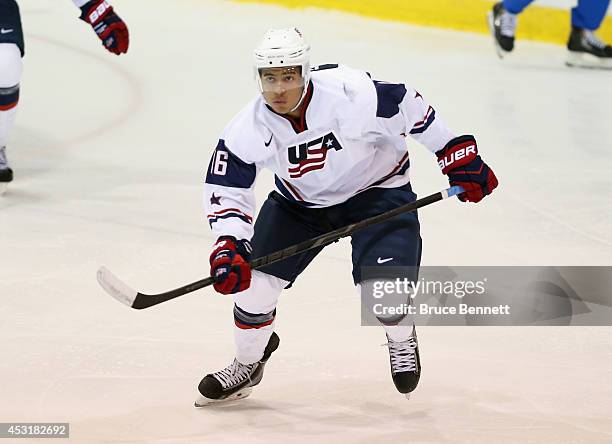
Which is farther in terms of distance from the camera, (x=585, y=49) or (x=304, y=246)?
(x=585, y=49)

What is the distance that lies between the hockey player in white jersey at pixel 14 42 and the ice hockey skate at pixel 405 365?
2.11 metres

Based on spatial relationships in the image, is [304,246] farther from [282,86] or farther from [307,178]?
[282,86]

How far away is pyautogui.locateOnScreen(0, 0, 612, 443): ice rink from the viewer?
9.54ft

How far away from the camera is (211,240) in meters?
4.18

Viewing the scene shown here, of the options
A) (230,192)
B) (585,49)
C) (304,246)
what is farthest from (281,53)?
(585,49)

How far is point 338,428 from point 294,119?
0.71 meters

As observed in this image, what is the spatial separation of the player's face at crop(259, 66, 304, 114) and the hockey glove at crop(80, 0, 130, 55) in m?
2.04

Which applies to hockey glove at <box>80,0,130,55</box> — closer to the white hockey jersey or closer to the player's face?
the white hockey jersey

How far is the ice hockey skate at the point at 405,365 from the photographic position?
Answer: 2.89 metres

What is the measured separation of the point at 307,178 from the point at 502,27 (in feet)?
13.4

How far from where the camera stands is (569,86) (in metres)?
6.32

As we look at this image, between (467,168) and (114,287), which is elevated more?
(467,168)

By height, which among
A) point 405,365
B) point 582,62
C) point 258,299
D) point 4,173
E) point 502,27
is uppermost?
point 258,299
